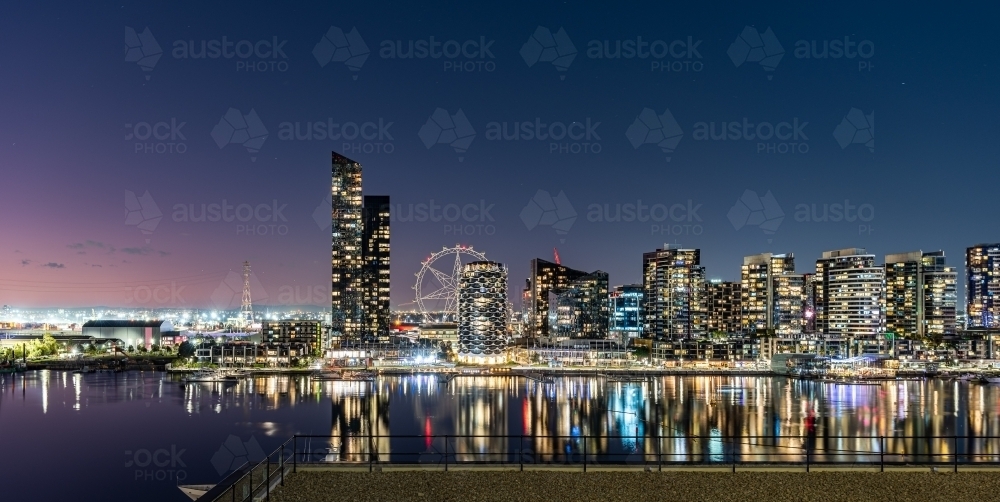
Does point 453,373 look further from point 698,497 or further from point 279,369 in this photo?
point 698,497

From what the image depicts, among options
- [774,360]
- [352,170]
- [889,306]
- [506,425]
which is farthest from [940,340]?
[352,170]

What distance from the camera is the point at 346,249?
11706 cm

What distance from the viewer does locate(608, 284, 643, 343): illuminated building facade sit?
11988cm

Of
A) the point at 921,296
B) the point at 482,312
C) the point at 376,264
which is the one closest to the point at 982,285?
the point at 921,296

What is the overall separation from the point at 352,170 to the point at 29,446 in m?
92.7

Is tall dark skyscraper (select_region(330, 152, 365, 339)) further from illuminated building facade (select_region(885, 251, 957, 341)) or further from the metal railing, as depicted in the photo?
the metal railing

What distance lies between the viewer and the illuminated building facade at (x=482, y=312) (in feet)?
295

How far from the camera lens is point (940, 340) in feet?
306

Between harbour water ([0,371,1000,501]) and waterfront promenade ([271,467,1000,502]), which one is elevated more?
waterfront promenade ([271,467,1000,502])

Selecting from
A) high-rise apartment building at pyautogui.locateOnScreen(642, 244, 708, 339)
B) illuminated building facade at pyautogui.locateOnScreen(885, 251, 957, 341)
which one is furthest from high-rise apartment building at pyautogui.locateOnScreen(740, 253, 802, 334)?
illuminated building facade at pyautogui.locateOnScreen(885, 251, 957, 341)
